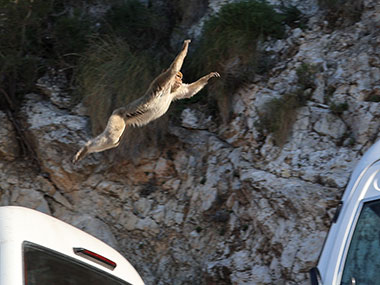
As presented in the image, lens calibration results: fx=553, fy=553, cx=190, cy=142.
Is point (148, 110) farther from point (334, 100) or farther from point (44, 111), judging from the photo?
point (44, 111)

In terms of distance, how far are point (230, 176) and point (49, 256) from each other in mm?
3960

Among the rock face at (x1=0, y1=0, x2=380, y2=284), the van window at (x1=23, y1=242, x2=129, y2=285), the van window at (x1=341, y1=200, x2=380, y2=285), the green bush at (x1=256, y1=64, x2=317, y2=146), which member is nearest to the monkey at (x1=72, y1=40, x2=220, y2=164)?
the green bush at (x1=256, y1=64, x2=317, y2=146)

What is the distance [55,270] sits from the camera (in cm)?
274

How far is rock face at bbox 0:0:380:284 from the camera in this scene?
5684 mm

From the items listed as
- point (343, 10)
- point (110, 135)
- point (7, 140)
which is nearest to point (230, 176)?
point (110, 135)

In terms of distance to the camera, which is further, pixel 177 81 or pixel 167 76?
pixel 177 81

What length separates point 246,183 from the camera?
6.14m

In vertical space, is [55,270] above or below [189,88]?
below

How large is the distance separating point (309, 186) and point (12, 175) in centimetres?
385

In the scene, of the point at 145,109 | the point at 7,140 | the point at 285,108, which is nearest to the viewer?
the point at 145,109

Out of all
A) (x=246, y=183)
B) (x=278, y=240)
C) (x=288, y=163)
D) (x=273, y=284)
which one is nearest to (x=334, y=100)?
(x=288, y=163)

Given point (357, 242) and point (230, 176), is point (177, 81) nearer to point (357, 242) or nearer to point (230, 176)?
point (230, 176)

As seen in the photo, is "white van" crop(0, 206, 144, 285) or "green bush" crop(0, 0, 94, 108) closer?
"white van" crop(0, 206, 144, 285)

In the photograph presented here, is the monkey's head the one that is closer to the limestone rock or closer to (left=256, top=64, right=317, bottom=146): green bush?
(left=256, top=64, right=317, bottom=146): green bush
